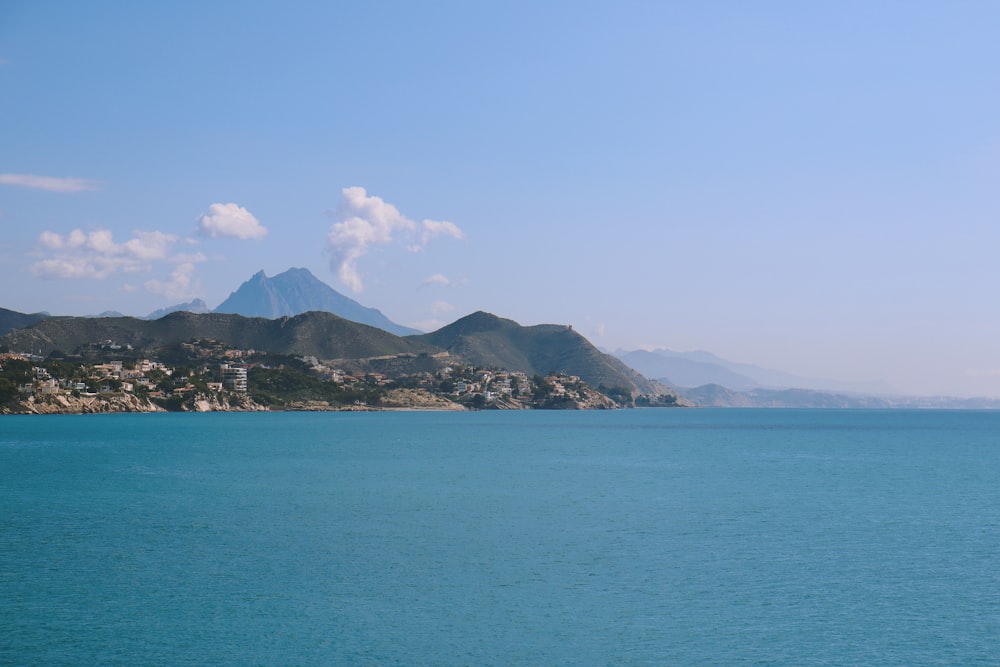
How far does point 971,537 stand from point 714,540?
541 inches

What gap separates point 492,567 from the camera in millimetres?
36031

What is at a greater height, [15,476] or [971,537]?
[971,537]

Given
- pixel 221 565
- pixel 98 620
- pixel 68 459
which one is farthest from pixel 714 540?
pixel 68 459

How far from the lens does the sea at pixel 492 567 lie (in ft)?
85.2

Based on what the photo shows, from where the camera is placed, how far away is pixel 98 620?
28.0 metres

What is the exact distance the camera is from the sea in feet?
85.2

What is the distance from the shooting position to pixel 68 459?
84.3 m

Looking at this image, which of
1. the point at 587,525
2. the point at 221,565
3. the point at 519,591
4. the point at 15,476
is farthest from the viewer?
the point at 15,476

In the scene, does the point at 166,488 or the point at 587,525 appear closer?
the point at 587,525

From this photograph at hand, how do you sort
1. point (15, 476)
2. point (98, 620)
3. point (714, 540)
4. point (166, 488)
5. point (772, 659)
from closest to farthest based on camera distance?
point (772, 659) < point (98, 620) < point (714, 540) < point (166, 488) < point (15, 476)

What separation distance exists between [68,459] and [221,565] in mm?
56940

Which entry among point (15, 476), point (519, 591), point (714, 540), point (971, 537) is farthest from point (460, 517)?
point (15, 476)

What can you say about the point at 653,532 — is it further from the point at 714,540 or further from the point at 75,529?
the point at 75,529

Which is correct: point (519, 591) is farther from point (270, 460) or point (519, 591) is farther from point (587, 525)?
point (270, 460)
